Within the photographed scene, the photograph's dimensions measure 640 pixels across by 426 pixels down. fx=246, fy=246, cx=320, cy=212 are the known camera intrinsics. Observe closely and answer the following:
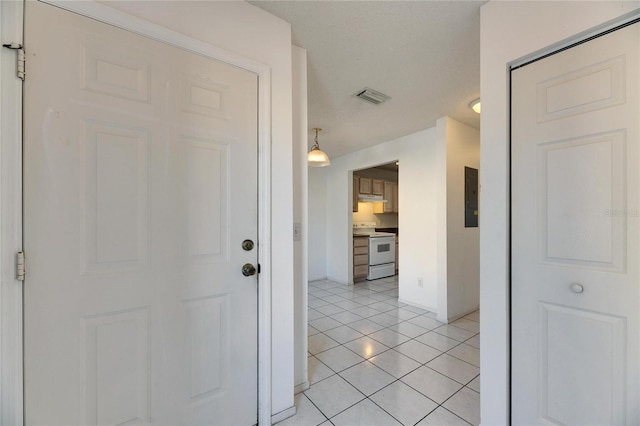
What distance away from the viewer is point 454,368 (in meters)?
2.08

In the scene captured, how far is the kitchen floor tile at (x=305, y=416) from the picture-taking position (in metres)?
1.50

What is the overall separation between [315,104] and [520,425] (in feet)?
9.22

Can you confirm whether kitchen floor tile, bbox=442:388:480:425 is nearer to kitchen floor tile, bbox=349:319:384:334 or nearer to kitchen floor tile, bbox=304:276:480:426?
kitchen floor tile, bbox=304:276:480:426

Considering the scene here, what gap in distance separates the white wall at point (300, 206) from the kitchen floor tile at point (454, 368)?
1138 millimetres

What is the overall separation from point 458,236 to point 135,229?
3284mm

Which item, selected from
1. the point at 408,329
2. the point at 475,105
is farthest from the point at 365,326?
the point at 475,105

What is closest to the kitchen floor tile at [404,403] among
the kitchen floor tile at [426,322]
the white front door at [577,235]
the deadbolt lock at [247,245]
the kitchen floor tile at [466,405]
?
the kitchen floor tile at [466,405]

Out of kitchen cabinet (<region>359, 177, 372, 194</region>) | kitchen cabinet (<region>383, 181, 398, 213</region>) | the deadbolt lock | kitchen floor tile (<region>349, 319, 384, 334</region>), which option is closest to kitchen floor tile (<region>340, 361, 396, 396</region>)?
kitchen floor tile (<region>349, 319, 384, 334</region>)

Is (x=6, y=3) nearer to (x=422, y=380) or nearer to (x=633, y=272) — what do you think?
(x=633, y=272)

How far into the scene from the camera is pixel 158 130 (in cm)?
116

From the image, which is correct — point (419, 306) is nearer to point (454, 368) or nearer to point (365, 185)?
point (454, 368)

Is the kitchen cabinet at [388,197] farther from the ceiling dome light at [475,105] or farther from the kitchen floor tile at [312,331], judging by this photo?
the kitchen floor tile at [312,331]

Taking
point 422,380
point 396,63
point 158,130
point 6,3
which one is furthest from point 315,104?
point 422,380

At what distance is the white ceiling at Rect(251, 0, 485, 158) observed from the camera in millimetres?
1421
